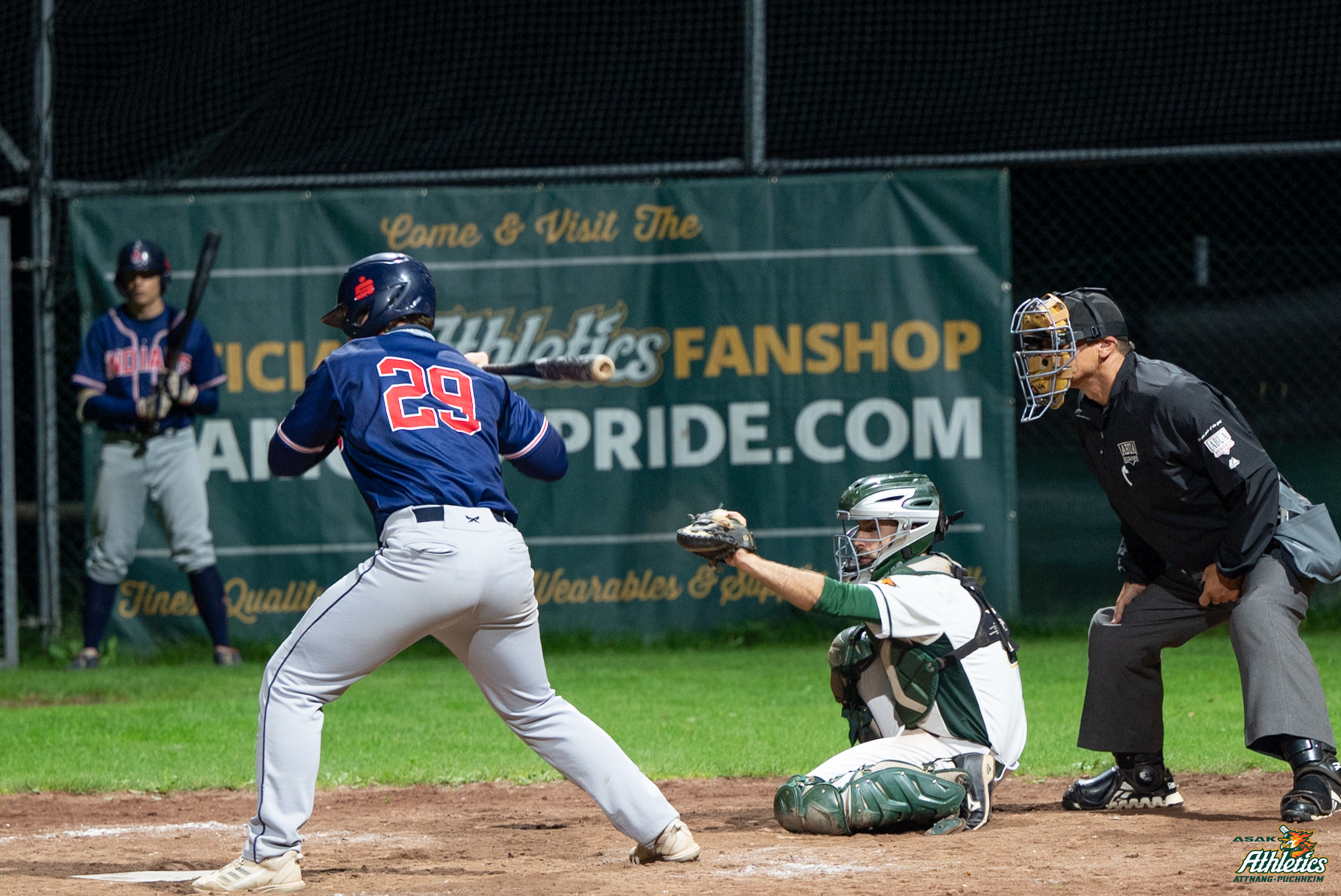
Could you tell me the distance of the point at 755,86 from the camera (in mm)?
9734

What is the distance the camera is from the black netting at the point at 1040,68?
12859 millimetres

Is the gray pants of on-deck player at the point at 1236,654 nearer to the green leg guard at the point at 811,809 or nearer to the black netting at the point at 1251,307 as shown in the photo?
the green leg guard at the point at 811,809

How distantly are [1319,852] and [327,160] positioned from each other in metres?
9.95

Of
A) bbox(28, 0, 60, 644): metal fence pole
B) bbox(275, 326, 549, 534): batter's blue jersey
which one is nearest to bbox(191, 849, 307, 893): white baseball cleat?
bbox(275, 326, 549, 534): batter's blue jersey

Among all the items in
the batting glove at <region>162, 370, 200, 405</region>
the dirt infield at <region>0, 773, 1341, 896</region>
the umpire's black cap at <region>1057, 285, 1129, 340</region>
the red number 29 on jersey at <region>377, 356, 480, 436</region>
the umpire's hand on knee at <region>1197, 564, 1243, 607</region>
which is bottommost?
the dirt infield at <region>0, 773, 1341, 896</region>

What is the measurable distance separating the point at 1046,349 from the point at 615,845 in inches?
81.4

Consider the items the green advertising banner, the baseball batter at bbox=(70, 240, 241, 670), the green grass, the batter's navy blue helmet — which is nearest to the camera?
the batter's navy blue helmet

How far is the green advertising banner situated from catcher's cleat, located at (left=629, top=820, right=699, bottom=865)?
5.24m

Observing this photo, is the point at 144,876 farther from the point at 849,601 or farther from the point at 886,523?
the point at 886,523

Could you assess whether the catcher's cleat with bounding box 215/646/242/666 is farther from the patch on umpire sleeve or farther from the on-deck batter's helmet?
the patch on umpire sleeve

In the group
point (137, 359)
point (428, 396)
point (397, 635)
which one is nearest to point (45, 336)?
point (137, 359)

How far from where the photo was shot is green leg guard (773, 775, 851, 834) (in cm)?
481

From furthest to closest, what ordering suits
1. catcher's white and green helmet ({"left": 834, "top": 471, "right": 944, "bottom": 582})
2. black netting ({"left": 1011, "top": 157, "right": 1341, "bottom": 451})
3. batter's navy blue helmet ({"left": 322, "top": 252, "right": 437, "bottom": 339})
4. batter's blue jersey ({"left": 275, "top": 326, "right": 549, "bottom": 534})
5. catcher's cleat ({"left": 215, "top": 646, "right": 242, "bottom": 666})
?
1. black netting ({"left": 1011, "top": 157, "right": 1341, "bottom": 451})
2. catcher's cleat ({"left": 215, "top": 646, "right": 242, "bottom": 666})
3. catcher's white and green helmet ({"left": 834, "top": 471, "right": 944, "bottom": 582})
4. batter's navy blue helmet ({"left": 322, "top": 252, "right": 437, "bottom": 339})
5. batter's blue jersey ({"left": 275, "top": 326, "right": 549, "bottom": 534})

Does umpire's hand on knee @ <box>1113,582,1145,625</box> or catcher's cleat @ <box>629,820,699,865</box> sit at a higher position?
umpire's hand on knee @ <box>1113,582,1145,625</box>
